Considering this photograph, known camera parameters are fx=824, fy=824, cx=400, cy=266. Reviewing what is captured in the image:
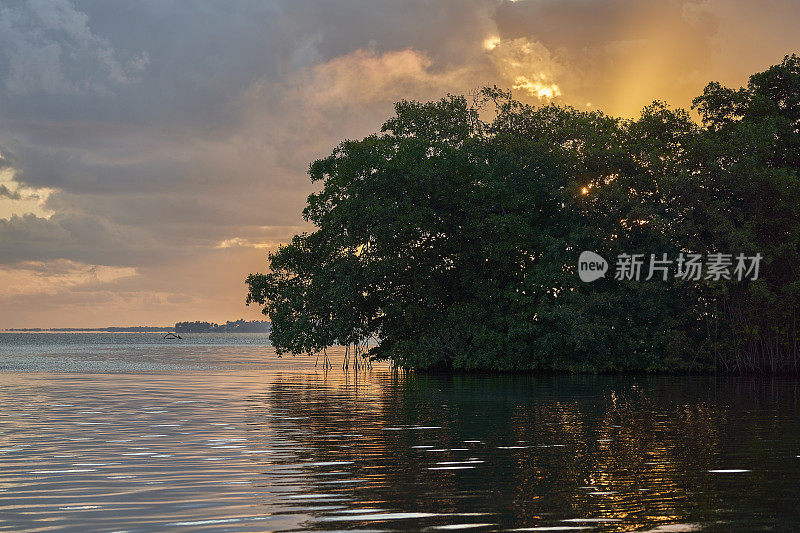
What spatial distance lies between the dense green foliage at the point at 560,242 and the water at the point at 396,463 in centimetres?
1563

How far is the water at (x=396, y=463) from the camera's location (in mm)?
10617

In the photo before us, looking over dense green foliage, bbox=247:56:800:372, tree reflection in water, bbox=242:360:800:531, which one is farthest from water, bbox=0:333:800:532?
dense green foliage, bbox=247:56:800:372

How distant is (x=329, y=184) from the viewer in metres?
51.0

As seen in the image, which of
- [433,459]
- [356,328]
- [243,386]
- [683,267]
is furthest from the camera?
[356,328]

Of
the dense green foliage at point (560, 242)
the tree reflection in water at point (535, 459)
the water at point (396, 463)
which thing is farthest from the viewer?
the dense green foliage at point (560, 242)

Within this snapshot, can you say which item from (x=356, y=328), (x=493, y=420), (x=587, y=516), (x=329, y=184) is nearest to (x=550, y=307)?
(x=356, y=328)

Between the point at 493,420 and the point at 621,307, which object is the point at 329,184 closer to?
the point at 621,307

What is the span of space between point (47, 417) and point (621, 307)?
32520 mm

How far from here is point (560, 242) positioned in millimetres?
46500

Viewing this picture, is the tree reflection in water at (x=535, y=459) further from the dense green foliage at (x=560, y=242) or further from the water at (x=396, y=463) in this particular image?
the dense green foliage at (x=560, y=242)

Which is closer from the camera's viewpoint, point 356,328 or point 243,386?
point 243,386

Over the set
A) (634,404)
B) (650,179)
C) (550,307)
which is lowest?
(634,404)

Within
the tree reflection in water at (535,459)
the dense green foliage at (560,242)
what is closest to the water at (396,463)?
the tree reflection in water at (535,459)

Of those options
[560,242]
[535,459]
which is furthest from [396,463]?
[560,242]
